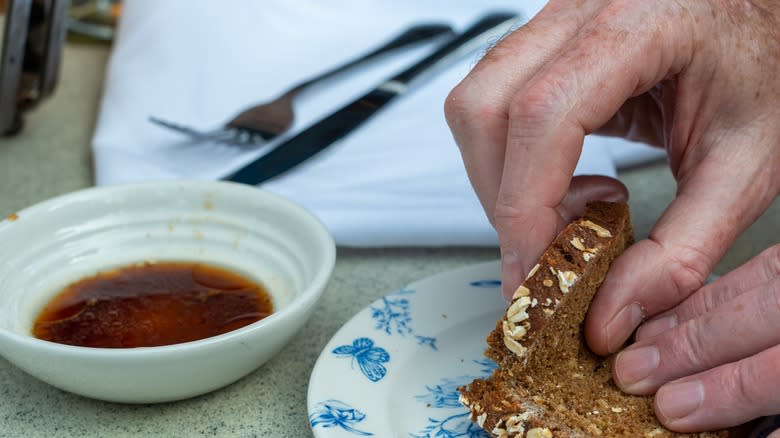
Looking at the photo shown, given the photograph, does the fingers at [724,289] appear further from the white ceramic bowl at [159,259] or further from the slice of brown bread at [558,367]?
the white ceramic bowl at [159,259]

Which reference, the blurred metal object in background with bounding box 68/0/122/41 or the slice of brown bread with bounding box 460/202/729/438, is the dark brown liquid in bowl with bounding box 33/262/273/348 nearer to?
the slice of brown bread with bounding box 460/202/729/438

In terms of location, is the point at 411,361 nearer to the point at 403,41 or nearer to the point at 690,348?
the point at 690,348

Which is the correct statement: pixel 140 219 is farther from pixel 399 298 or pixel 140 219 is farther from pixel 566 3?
pixel 566 3

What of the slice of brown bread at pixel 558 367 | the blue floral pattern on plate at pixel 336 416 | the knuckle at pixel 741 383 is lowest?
the blue floral pattern on plate at pixel 336 416

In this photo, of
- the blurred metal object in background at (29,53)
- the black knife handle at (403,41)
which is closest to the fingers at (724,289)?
the black knife handle at (403,41)

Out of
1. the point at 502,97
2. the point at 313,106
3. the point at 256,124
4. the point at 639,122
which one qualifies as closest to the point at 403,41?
the point at 313,106

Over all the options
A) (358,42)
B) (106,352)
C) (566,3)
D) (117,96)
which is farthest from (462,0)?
(106,352)

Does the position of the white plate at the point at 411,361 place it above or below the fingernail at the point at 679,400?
below
